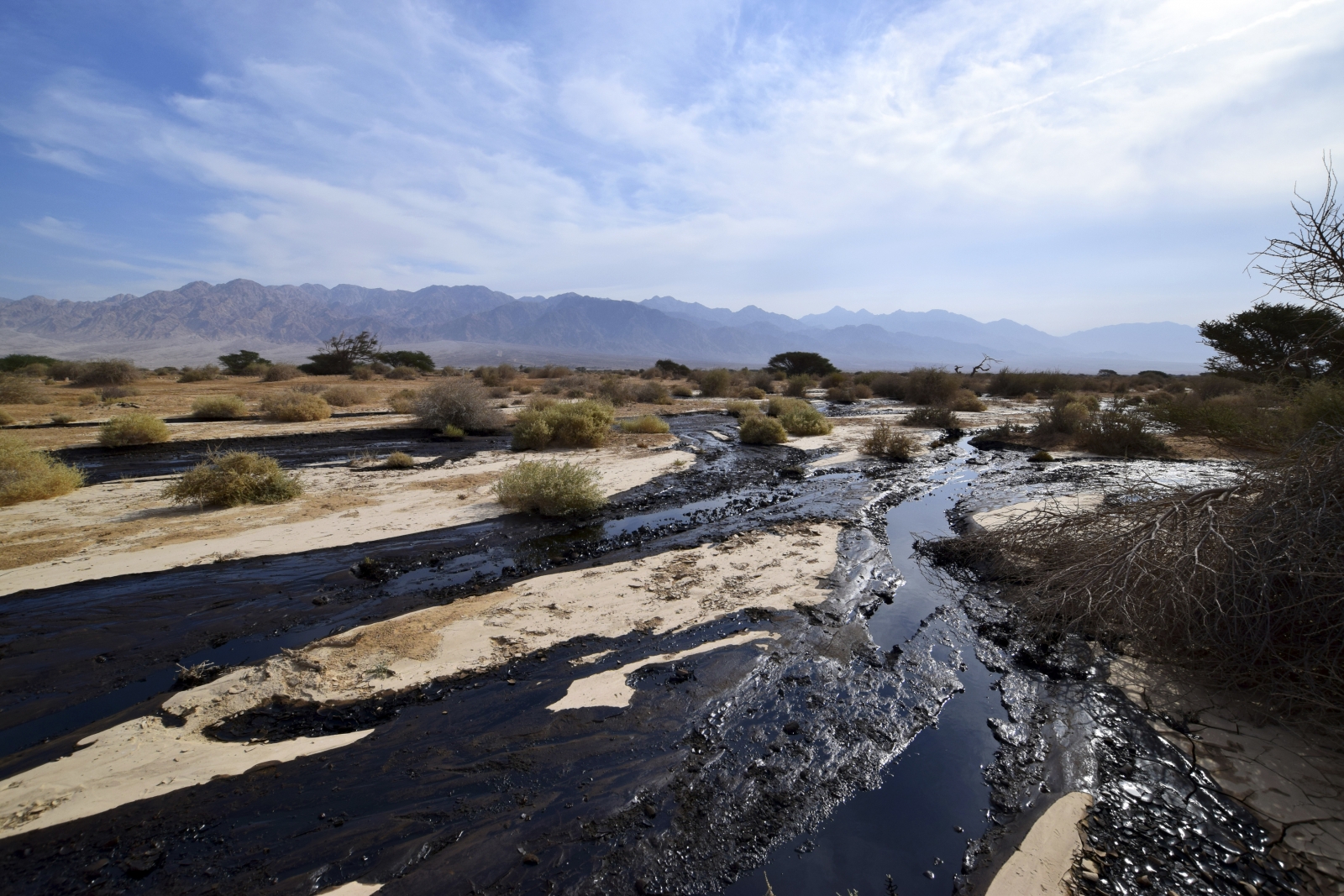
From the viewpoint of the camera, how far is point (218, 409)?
65.3 ft

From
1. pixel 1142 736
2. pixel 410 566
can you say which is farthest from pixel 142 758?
pixel 1142 736

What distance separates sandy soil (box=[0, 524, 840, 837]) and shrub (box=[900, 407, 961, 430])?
15.5m

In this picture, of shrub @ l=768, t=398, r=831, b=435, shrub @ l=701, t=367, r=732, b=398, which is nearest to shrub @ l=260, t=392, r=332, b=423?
shrub @ l=768, t=398, r=831, b=435

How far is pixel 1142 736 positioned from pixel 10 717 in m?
9.24

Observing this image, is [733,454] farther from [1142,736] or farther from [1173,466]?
[1142,736]

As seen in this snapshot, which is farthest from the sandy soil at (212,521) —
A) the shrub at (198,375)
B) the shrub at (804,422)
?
the shrub at (198,375)

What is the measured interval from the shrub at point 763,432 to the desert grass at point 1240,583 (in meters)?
12.0

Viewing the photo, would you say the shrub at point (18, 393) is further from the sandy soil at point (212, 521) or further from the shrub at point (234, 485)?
the shrub at point (234, 485)

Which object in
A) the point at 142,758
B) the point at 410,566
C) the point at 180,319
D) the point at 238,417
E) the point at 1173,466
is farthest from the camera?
the point at 180,319

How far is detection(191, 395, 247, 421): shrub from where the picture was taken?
1980cm

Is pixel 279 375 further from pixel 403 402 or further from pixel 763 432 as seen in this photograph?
pixel 763 432

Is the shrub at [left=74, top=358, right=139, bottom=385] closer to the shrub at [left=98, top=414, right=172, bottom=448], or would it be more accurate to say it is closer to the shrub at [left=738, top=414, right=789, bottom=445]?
the shrub at [left=98, top=414, right=172, bottom=448]

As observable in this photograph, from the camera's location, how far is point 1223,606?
4.54 metres

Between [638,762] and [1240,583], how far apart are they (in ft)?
16.3
